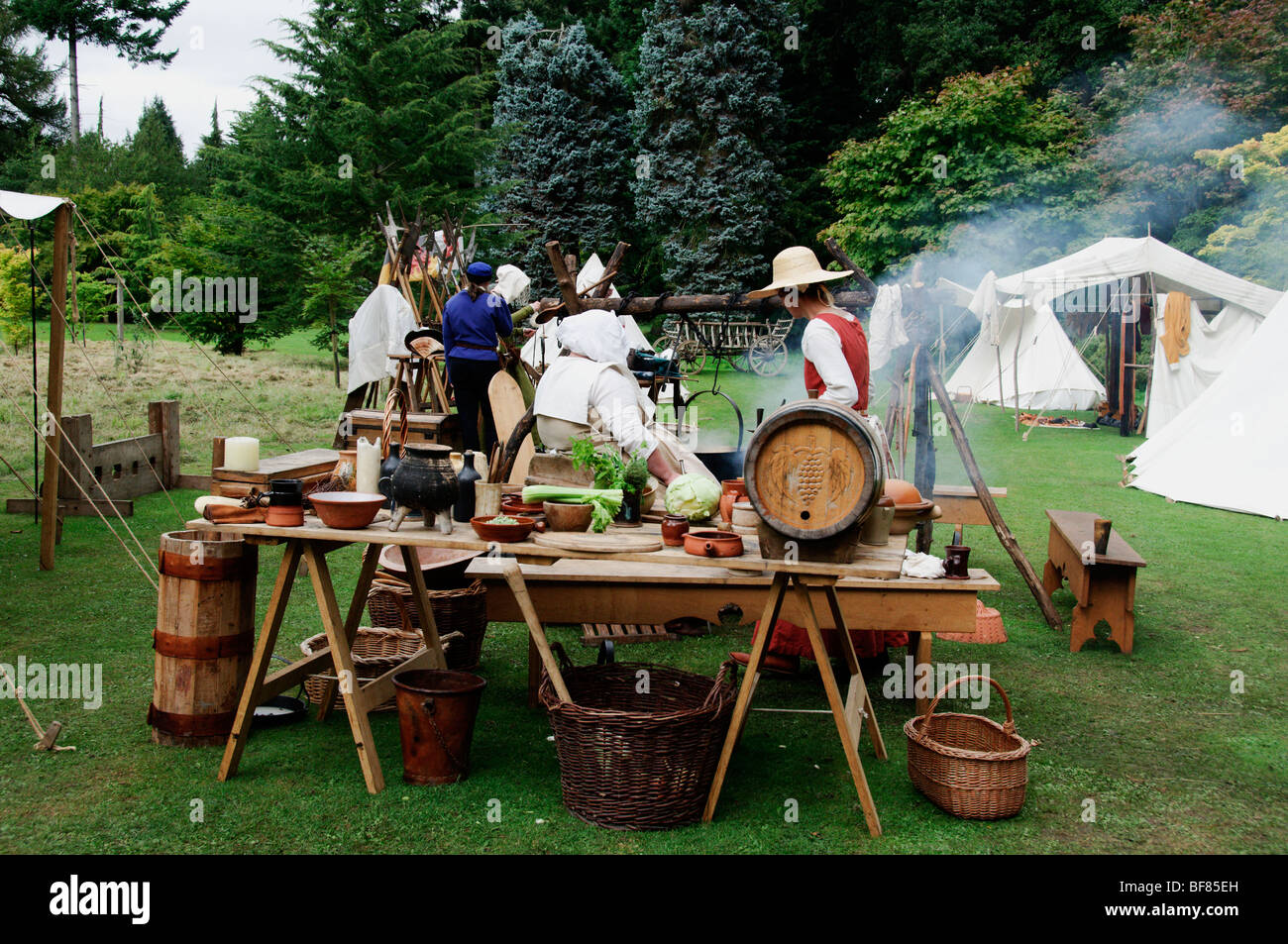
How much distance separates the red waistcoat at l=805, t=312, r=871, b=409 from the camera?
15.6ft

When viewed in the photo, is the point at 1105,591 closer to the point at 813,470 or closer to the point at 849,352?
the point at 849,352

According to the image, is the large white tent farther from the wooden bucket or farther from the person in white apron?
the wooden bucket

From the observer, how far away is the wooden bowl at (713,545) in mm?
3449

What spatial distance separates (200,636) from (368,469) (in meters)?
0.94

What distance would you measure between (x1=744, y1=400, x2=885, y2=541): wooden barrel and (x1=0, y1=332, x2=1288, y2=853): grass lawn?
3.73ft

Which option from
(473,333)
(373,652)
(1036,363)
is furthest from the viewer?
(1036,363)

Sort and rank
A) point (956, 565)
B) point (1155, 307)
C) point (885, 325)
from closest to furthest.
Result: point (956, 565)
point (885, 325)
point (1155, 307)

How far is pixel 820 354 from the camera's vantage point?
445 centimetres

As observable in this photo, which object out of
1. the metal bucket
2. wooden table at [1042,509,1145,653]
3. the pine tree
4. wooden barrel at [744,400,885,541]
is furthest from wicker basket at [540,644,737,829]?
the pine tree

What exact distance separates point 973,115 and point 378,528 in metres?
24.3

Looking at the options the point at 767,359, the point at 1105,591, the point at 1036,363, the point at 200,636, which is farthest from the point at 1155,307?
the point at 200,636

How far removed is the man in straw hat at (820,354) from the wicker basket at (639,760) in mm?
1178
